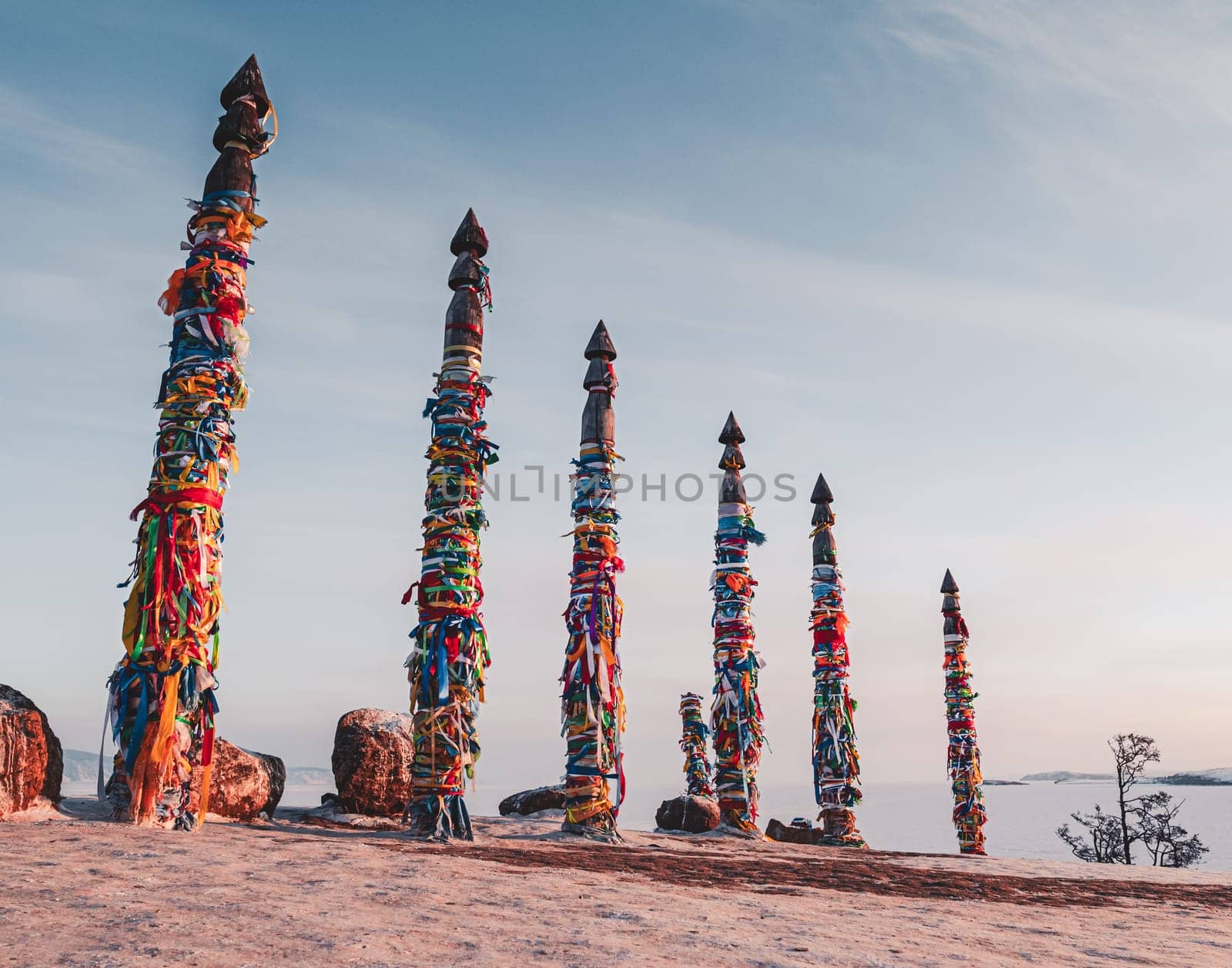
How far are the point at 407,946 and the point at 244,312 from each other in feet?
23.5

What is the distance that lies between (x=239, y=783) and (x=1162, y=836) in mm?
29674

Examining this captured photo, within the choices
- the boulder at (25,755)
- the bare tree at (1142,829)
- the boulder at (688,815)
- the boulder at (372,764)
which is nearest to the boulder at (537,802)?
the boulder at (688,815)

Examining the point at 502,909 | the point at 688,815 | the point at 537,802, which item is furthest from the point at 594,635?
the point at 502,909

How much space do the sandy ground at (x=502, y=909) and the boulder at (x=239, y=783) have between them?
1.28 metres

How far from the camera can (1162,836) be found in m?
29.2

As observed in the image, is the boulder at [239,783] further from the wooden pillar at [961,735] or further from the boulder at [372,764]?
the wooden pillar at [961,735]

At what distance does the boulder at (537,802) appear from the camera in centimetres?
1430

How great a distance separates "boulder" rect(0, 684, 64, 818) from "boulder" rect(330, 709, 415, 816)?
3239 millimetres

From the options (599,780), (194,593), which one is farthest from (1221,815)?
(194,593)

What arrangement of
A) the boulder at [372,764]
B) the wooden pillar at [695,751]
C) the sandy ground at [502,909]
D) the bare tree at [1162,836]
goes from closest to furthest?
1. the sandy ground at [502,909]
2. the boulder at [372,764]
3. the wooden pillar at [695,751]
4. the bare tree at [1162,836]

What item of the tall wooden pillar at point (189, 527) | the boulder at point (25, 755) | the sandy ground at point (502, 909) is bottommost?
the sandy ground at point (502, 909)

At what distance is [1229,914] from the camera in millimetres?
7078

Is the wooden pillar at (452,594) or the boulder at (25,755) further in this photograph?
the wooden pillar at (452,594)

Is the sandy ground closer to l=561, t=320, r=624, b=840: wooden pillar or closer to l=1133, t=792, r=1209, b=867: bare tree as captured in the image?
l=561, t=320, r=624, b=840: wooden pillar
